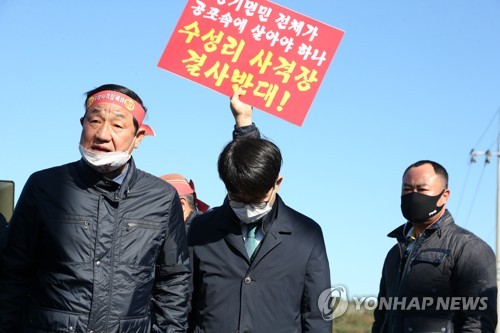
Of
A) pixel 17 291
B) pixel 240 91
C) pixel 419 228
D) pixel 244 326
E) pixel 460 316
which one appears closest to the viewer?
pixel 17 291

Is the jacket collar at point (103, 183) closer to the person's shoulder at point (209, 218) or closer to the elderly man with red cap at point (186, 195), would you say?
the person's shoulder at point (209, 218)

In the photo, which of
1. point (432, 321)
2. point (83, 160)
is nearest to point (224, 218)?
point (83, 160)

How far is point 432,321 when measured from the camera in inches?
232

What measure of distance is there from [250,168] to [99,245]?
870 millimetres

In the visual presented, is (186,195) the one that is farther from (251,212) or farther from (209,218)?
(251,212)

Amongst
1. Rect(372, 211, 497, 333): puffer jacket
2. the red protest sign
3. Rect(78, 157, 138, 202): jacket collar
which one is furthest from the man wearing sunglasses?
Rect(372, 211, 497, 333): puffer jacket

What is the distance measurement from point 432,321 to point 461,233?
638 millimetres

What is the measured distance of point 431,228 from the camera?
619cm

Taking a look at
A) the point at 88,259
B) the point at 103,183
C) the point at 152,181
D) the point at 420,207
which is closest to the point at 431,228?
the point at 420,207

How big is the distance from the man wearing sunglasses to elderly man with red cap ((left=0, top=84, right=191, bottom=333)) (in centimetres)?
22

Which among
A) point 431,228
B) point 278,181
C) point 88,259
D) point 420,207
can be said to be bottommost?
point 88,259

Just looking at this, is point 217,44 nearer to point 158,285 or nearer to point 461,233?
point 158,285

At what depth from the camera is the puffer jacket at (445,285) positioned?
5.82 metres

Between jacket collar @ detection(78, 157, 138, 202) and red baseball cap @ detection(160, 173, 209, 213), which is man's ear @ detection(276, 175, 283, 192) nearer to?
jacket collar @ detection(78, 157, 138, 202)
